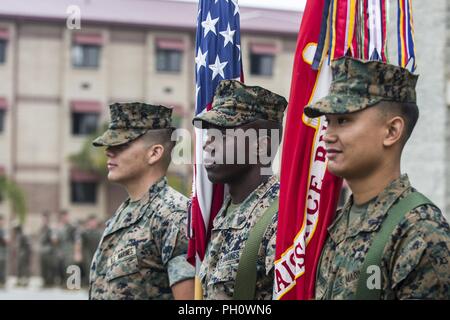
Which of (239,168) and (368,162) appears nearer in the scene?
(368,162)

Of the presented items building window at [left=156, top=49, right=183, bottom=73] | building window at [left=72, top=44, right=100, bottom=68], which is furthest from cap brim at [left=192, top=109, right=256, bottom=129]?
building window at [left=156, top=49, right=183, bottom=73]

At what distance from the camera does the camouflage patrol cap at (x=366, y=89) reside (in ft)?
12.1

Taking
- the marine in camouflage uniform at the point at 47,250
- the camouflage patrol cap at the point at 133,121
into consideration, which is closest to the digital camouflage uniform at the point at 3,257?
the marine in camouflage uniform at the point at 47,250

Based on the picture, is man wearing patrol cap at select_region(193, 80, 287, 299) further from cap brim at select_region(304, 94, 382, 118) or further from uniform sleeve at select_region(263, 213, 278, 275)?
cap brim at select_region(304, 94, 382, 118)

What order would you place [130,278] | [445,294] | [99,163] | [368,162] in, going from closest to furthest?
[445,294]
[368,162]
[130,278]
[99,163]

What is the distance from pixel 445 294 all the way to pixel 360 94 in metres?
0.79

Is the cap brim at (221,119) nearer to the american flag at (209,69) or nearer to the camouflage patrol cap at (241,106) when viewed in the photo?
the camouflage patrol cap at (241,106)

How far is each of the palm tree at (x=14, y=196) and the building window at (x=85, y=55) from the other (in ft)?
16.0

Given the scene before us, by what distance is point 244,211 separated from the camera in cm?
466

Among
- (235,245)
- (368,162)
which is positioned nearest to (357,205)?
(368,162)

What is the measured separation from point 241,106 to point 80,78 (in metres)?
32.2

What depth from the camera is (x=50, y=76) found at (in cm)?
3612

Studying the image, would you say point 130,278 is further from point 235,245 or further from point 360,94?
point 360,94

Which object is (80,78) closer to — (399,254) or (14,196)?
(14,196)
